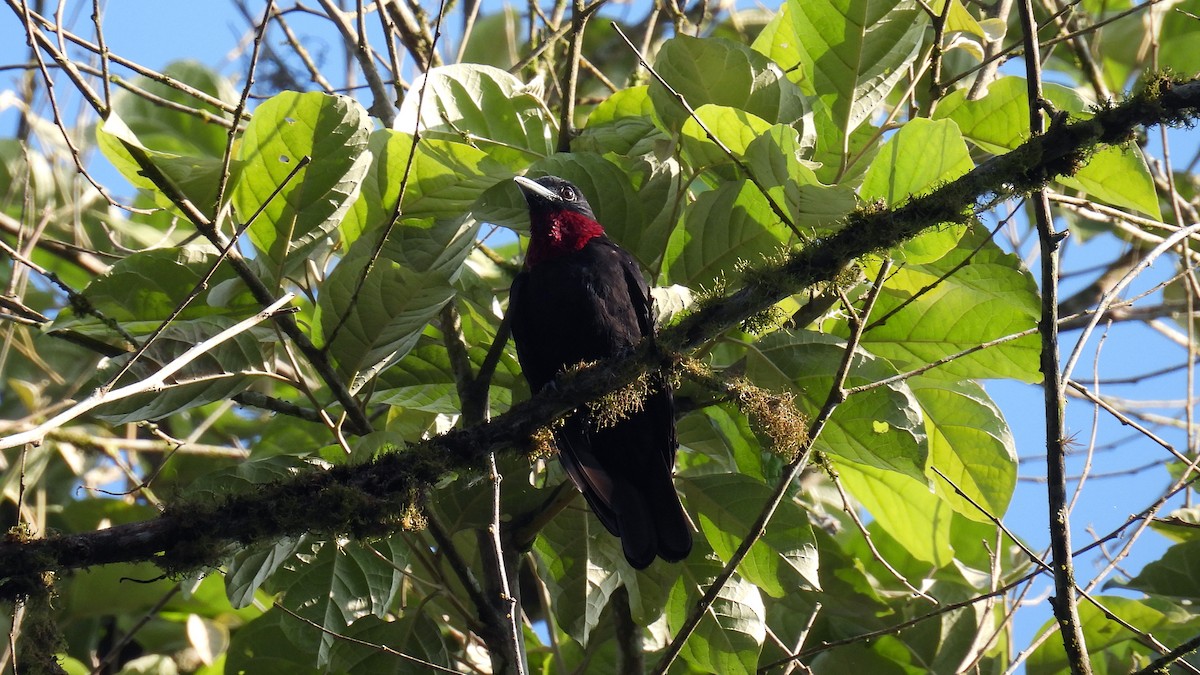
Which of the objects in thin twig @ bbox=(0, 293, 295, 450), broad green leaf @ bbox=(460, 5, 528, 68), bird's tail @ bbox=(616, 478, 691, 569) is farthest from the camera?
broad green leaf @ bbox=(460, 5, 528, 68)

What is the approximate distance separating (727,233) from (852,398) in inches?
22.4

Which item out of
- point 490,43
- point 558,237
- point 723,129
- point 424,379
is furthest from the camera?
point 490,43

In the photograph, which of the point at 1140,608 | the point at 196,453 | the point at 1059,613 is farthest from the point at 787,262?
→ the point at 196,453

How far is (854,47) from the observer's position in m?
3.15

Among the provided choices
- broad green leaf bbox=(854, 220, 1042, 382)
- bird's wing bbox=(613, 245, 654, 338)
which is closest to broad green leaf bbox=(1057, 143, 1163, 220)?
broad green leaf bbox=(854, 220, 1042, 382)

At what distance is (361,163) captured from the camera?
3064 millimetres

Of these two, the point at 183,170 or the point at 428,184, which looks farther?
the point at 428,184

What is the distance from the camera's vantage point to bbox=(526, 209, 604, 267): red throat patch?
3922 mm

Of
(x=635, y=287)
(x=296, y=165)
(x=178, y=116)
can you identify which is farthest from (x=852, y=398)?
(x=178, y=116)

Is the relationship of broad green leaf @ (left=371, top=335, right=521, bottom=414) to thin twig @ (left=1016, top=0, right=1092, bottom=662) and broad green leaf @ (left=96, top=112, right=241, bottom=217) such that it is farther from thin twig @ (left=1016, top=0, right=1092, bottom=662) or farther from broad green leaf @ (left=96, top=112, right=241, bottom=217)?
thin twig @ (left=1016, top=0, right=1092, bottom=662)

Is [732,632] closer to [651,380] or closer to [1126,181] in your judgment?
[651,380]

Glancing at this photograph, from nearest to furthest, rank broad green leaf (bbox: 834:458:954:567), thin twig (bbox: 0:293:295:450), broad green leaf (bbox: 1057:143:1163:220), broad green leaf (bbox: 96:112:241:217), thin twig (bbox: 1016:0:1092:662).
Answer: thin twig (bbox: 0:293:295:450), thin twig (bbox: 1016:0:1092:662), broad green leaf (bbox: 96:112:241:217), broad green leaf (bbox: 1057:143:1163:220), broad green leaf (bbox: 834:458:954:567)

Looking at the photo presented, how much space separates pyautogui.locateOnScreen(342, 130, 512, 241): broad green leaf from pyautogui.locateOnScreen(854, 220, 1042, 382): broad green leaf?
125cm

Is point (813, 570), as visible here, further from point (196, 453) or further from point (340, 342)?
point (196, 453)
